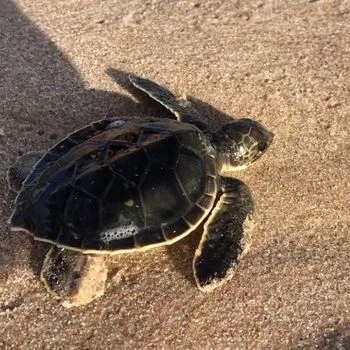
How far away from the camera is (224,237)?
3326mm

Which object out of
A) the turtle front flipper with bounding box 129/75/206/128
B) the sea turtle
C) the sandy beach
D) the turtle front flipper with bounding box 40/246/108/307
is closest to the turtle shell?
the sea turtle

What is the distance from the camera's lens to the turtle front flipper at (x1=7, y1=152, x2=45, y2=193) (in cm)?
343

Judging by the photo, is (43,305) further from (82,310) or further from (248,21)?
(248,21)

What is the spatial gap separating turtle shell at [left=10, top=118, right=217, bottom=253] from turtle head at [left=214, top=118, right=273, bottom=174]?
0.34 metres

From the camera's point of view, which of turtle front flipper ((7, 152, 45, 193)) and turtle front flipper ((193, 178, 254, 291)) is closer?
turtle front flipper ((193, 178, 254, 291))

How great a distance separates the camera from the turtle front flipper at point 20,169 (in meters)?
3.43

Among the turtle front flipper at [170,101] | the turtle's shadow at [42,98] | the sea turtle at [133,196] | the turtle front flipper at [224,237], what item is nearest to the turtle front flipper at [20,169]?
the sea turtle at [133,196]

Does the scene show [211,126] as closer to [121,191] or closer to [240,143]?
[240,143]

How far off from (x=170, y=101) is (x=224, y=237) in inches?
47.5

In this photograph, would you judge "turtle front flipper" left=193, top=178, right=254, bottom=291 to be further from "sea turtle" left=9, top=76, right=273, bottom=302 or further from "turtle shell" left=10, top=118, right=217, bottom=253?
"turtle shell" left=10, top=118, right=217, bottom=253

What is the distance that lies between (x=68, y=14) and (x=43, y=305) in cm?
275

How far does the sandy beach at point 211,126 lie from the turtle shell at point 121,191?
0.30 metres

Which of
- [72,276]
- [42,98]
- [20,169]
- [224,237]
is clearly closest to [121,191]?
[72,276]

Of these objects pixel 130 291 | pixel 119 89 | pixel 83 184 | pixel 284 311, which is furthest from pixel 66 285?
pixel 119 89
